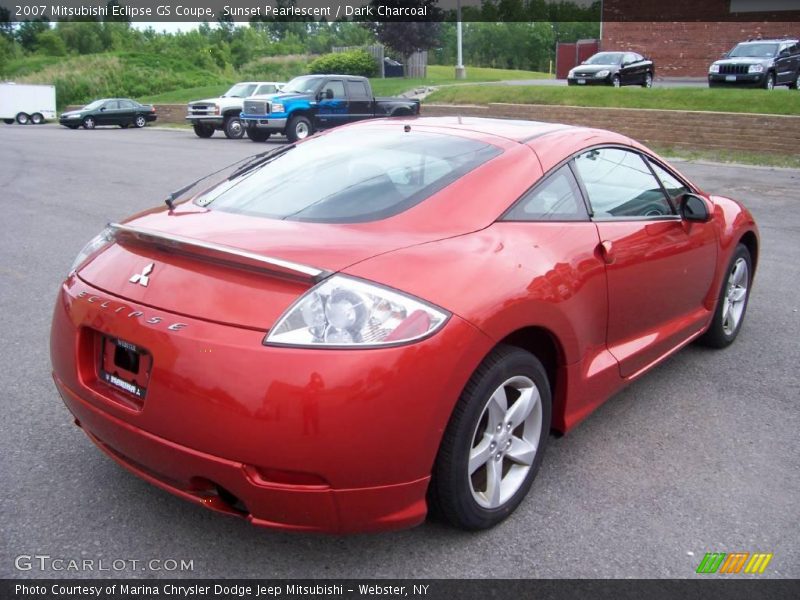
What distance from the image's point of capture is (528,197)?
3.15 m

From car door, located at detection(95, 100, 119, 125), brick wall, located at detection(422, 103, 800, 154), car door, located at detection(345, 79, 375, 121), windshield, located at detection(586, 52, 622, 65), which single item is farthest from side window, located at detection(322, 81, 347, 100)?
car door, located at detection(95, 100, 119, 125)

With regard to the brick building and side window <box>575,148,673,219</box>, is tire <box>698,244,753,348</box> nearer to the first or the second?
side window <box>575,148,673,219</box>

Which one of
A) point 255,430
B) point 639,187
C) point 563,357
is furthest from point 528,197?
point 255,430

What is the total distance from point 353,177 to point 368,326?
114 cm

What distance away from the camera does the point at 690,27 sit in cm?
3844

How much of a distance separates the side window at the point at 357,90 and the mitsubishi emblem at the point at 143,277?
20.9m

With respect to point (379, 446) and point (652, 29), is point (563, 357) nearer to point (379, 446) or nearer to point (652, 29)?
point (379, 446)

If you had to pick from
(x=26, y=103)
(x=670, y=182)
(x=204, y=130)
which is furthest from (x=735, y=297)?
(x=26, y=103)

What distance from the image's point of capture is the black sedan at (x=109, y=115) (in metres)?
34.3

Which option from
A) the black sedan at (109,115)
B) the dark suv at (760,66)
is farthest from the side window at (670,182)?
the black sedan at (109,115)

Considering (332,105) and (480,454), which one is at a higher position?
(332,105)

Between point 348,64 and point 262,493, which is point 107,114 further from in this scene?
point 262,493

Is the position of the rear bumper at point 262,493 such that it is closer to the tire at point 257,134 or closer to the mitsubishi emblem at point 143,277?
the mitsubishi emblem at point 143,277

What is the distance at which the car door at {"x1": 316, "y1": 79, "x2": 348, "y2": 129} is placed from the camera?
22.2 m
